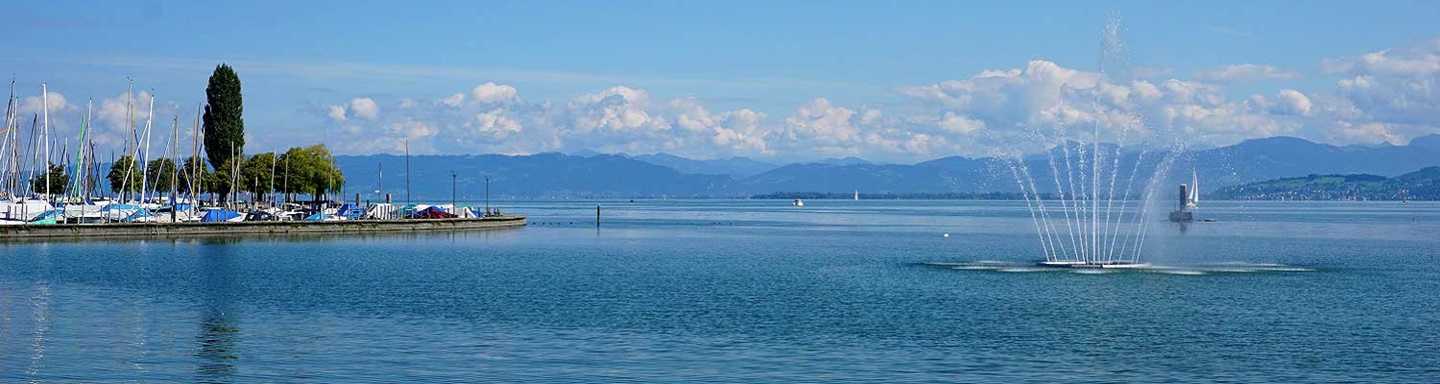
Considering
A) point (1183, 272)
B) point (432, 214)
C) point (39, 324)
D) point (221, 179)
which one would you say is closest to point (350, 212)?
point (432, 214)

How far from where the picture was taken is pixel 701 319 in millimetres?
42281

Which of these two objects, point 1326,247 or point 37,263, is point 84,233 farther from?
point 1326,247

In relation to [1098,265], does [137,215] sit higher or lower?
higher

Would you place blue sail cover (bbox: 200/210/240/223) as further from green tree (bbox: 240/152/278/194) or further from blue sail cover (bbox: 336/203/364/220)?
green tree (bbox: 240/152/278/194)

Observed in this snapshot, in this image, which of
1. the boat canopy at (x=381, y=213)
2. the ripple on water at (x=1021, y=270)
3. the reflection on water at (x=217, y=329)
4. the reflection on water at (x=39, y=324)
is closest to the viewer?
the reflection on water at (x=217, y=329)

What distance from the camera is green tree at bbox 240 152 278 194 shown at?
446 feet

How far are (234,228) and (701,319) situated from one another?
72345mm

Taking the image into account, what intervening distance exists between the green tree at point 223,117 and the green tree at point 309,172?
21.8ft

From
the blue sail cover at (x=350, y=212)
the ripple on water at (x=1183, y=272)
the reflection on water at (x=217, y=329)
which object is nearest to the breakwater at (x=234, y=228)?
the blue sail cover at (x=350, y=212)

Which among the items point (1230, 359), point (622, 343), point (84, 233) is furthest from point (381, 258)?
point (1230, 359)

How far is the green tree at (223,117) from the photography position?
129 m

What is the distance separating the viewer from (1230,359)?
109ft

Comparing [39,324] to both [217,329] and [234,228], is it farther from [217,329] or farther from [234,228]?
[234,228]

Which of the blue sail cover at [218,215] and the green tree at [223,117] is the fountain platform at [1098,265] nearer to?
the blue sail cover at [218,215]
